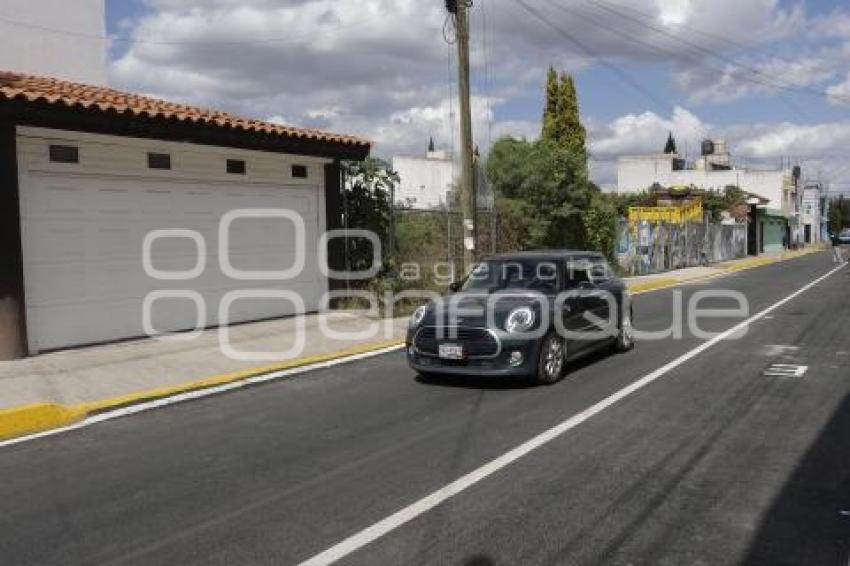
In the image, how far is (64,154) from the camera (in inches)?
438

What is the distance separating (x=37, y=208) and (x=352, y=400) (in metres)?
5.25

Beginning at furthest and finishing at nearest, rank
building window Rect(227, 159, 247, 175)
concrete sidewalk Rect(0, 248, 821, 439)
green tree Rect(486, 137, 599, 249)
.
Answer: green tree Rect(486, 137, 599, 249), building window Rect(227, 159, 247, 175), concrete sidewalk Rect(0, 248, 821, 439)

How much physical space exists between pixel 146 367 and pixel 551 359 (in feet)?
15.7

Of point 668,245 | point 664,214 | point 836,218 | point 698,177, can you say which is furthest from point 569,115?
point 836,218

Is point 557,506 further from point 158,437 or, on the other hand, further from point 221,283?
point 221,283

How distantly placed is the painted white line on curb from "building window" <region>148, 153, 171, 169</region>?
4.11 metres

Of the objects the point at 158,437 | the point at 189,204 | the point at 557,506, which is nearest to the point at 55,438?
the point at 158,437

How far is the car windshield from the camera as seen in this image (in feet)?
32.1

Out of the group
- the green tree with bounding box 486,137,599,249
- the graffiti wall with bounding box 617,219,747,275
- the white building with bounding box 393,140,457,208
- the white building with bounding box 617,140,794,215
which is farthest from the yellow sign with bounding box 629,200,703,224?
the white building with bounding box 617,140,794,215

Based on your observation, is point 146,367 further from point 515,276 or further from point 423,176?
point 423,176

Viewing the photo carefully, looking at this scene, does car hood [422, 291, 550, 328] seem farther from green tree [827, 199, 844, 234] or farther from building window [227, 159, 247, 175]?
green tree [827, 199, 844, 234]

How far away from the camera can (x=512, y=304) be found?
9.08 meters

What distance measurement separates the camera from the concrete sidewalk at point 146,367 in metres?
7.96

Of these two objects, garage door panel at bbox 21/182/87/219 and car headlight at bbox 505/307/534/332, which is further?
garage door panel at bbox 21/182/87/219
